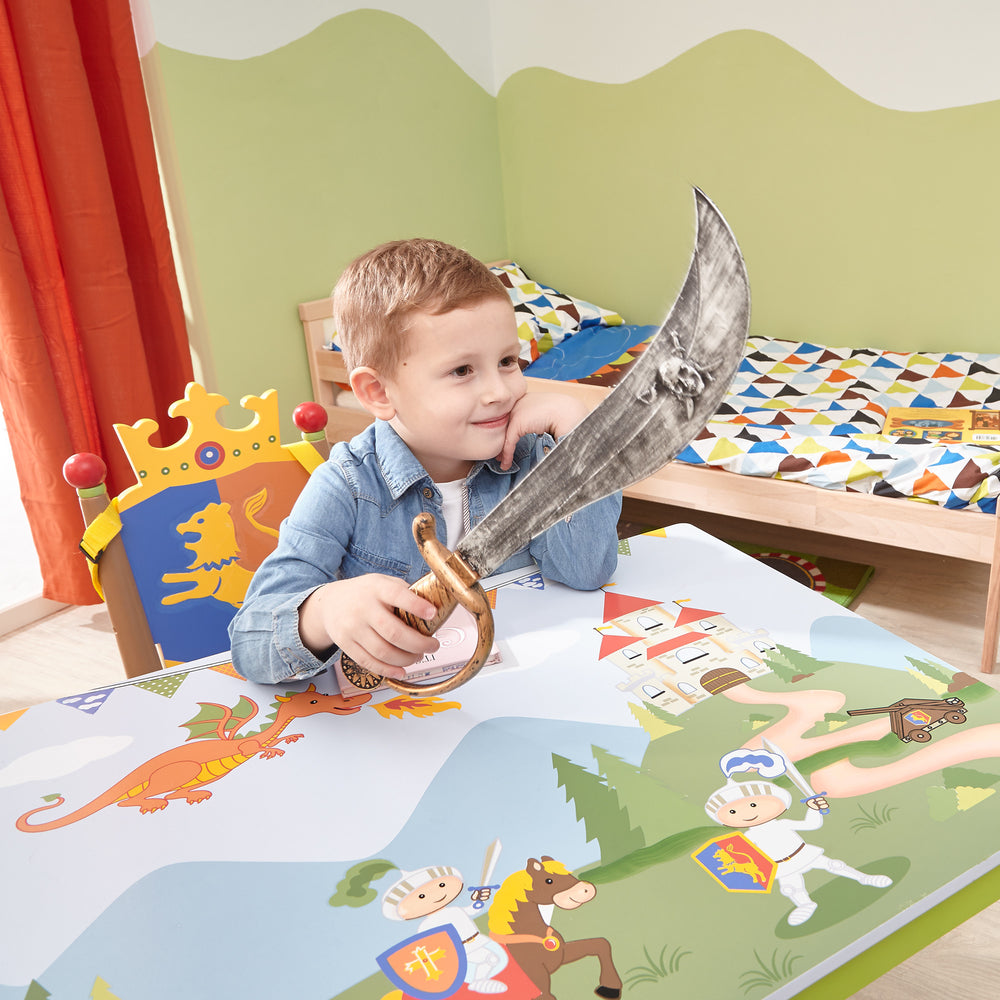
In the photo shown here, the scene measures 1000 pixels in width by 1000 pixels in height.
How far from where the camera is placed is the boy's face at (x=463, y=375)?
0.92 m

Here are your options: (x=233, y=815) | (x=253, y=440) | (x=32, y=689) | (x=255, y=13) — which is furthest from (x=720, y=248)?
(x=255, y=13)

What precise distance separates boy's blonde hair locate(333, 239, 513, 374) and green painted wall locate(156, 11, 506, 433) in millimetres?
1947

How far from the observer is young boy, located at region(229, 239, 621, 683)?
914 mm

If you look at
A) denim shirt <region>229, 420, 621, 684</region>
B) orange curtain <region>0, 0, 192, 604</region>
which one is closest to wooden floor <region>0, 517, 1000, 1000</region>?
orange curtain <region>0, 0, 192, 604</region>

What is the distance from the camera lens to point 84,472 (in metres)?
1.22

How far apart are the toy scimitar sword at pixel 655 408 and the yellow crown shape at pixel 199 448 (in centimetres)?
86

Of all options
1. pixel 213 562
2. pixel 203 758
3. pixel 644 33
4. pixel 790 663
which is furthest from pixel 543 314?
pixel 203 758

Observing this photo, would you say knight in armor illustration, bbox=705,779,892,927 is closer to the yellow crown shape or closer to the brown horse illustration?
the brown horse illustration

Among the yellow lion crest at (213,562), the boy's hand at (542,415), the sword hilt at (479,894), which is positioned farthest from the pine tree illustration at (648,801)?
the yellow lion crest at (213,562)

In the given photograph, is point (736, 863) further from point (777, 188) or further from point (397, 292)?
point (777, 188)

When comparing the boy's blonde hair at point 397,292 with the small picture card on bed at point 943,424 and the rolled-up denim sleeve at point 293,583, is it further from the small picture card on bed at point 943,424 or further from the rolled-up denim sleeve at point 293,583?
the small picture card on bed at point 943,424

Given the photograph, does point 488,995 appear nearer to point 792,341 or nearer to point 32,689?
point 32,689

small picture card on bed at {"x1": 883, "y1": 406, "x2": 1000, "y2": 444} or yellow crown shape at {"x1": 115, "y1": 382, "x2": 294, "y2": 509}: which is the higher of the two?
yellow crown shape at {"x1": 115, "y1": 382, "x2": 294, "y2": 509}

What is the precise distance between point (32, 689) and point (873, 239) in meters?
2.91
